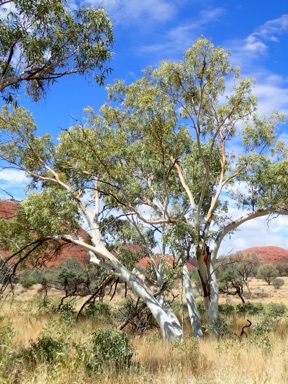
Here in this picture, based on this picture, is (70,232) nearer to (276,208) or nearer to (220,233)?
(220,233)

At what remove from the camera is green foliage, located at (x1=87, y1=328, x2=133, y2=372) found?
15.4 ft

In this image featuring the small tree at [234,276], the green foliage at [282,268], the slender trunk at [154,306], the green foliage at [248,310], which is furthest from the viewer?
the green foliage at [282,268]

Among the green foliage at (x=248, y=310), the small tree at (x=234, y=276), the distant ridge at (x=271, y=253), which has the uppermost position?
the distant ridge at (x=271, y=253)

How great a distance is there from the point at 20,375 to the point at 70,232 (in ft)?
19.1

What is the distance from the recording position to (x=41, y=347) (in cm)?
528

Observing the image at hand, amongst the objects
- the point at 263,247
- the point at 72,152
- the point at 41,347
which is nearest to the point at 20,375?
the point at 41,347

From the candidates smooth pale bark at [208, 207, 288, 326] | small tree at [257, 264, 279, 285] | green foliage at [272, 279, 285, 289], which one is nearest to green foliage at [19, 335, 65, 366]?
smooth pale bark at [208, 207, 288, 326]

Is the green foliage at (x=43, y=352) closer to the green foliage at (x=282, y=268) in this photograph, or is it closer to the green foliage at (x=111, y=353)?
the green foliage at (x=111, y=353)

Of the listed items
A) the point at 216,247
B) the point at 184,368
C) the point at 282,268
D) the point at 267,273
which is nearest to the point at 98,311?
the point at 216,247

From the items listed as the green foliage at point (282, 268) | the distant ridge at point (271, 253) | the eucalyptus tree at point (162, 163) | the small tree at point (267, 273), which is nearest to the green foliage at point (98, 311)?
the eucalyptus tree at point (162, 163)

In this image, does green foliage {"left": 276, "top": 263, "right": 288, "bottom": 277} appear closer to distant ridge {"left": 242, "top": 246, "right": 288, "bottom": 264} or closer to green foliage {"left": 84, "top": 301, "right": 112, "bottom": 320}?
distant ridge {"left": 242, "top": 246, "right": 288, "bottom": 264}

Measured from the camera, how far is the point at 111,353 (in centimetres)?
504

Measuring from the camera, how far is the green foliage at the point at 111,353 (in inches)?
185

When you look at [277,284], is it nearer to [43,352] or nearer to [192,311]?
[192,311]
